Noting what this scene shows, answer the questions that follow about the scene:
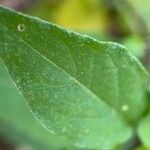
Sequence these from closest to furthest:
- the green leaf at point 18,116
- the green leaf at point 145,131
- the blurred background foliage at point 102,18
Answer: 1. the green leaf at point 145,131
2. the green leaf at point 18,116
3. the blurred background foliage at point 102,18

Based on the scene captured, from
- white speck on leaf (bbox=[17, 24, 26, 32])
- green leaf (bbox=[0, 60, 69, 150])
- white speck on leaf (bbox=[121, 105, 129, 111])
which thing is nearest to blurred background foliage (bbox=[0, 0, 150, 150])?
green leaf (bbox=[0, 60, 69, 150])

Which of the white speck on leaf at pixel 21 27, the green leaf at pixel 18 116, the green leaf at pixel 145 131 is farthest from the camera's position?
the green leaf at pixel 18 116

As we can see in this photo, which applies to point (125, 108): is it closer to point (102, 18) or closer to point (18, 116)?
point (18, 116)

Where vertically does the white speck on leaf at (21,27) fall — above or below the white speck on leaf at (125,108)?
above

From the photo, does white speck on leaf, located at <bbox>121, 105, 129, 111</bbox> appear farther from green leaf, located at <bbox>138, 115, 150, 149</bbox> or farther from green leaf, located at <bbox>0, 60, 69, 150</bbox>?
green leaf, located at <bbox>0, 60, 69, 150</bbox>

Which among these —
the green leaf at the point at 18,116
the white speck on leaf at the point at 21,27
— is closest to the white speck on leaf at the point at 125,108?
the green leaf at the point at 18,116

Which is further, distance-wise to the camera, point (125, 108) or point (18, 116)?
point (18, 116)

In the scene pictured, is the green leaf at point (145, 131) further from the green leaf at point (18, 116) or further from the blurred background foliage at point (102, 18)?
the blurred background foliage at point (102, 18)

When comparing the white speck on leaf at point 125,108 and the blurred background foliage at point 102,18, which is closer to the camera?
the white speck on leaf at point 125,108

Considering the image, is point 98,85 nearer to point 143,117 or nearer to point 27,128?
point 143,117

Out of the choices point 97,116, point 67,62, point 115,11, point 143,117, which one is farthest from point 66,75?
point 115,11

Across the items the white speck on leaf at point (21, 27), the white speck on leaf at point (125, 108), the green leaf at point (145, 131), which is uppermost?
the white speck on leaf at point (21, 27)

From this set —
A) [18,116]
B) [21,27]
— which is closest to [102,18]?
[18,116]
